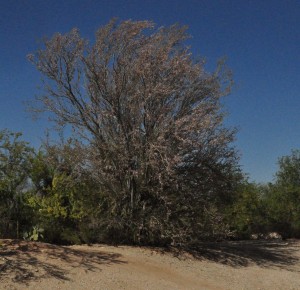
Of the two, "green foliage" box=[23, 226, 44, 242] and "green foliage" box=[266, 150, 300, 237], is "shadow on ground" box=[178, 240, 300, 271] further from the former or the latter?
"green foliage" box=[266, 150, 300, 237]

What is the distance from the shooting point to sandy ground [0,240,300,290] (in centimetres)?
884

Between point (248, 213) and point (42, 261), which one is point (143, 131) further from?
point (248, 213)

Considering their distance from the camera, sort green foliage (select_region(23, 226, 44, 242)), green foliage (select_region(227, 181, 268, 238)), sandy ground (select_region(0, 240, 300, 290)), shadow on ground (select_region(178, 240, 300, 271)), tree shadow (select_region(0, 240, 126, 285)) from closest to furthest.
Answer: tree shadow (select_region(0, 240, 126, 285))
sandy ground (select_region(0, 240, 300, 290))
green foliage (select_region(23, 226, 44, 242))
shadow on ground (select_region(178, 240, 300, 271))
green foliage (select_region(227, 181, 268, 238))

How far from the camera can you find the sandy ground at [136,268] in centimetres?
884

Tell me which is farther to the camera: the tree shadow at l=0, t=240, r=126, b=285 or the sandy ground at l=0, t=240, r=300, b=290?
the sandy ground at l=0, t=240, r=300, b=290

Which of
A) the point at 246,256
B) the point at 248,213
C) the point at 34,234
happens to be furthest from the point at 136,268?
the point at 248,213

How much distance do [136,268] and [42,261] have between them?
7.42 ft

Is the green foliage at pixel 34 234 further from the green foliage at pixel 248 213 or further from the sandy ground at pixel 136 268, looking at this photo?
the green foliage at pixel 248 213

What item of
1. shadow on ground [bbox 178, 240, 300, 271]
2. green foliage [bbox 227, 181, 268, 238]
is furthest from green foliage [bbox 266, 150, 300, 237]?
shadow on ground [bbox 178, 240, 300, 271]

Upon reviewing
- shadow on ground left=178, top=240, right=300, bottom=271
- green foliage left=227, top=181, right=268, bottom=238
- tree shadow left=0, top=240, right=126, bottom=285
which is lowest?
tree shadow left=0, top=240, right=126, bottom=285

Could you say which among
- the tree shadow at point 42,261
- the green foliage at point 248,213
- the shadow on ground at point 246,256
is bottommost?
the tree shadow at point 42,261

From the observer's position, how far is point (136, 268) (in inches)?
420

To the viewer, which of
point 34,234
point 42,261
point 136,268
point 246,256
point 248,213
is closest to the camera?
point 42,261

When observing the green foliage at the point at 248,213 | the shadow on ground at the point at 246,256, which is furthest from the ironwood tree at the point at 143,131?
the green foliage at the point at 248,213
